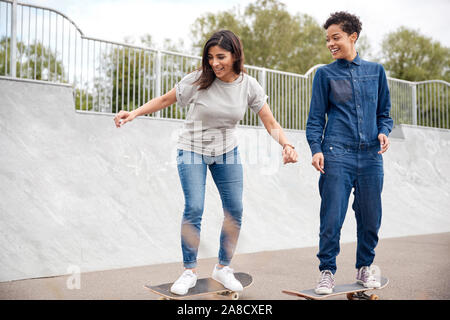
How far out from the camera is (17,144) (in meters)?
5.46

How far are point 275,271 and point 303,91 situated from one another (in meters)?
6.81

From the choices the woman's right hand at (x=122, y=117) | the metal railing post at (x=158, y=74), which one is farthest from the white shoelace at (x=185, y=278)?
the metal railing post at (x=158, y=74)

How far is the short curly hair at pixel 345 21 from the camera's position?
3.30m

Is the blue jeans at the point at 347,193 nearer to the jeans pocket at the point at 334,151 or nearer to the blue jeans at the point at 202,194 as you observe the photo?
the jeans pocket at the point at 334,151

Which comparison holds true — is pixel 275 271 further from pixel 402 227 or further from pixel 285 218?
pixel 402 227

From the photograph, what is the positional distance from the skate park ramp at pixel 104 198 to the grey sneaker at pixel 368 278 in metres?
2.76

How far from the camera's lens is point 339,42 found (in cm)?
330

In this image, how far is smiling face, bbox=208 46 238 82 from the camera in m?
3.13

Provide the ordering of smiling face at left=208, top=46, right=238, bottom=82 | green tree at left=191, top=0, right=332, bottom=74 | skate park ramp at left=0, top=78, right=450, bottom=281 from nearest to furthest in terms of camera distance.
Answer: smiling face at left=208, top=46, right=238, bottom=82 < skate park ramp at left=0, top=78, right=450, bottom=281 < green tree at left=191, top=0, right=332, bottom=74

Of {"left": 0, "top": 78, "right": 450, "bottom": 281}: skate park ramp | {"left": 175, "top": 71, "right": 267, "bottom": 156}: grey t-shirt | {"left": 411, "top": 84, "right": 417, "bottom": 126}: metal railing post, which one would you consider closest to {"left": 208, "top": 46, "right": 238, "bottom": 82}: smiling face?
{"left": 175, "top": 71, "right": 267, "bottom": 156}: grey t-shirt

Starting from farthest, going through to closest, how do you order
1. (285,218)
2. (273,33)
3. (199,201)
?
(273,33) → (285,218) → (199,201)

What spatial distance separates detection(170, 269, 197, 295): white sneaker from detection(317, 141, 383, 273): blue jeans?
38.3 inches

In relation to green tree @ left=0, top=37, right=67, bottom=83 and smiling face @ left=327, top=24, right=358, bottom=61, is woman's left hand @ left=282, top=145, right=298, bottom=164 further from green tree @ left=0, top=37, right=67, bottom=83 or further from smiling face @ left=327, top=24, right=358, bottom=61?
green tree @ left=0, top=37, right=67, bottom=83
